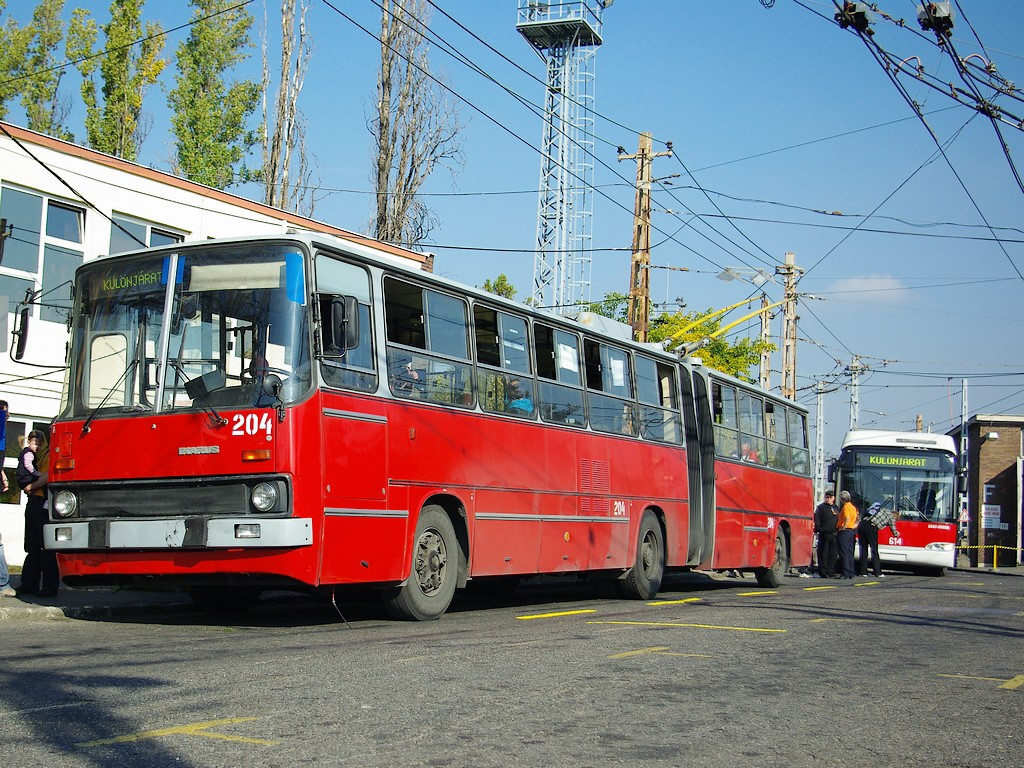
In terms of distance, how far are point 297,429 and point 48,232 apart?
35.3ft

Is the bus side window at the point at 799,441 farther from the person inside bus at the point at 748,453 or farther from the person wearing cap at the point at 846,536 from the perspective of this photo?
the person wearing cap at the point at 846,536

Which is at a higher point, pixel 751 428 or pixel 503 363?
pixel 503 363

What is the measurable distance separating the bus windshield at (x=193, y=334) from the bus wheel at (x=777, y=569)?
13.3 m

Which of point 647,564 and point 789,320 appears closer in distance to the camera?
point 647,564

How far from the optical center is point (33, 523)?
12.5 metres

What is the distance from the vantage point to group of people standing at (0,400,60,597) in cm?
1232

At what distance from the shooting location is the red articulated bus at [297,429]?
9672 millimetres

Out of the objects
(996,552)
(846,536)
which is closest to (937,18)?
(846,536)

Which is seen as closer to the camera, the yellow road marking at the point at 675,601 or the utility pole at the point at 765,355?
the yellow road marking at the point at 675,601

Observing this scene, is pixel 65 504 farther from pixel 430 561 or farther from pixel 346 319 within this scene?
pixel 430 561

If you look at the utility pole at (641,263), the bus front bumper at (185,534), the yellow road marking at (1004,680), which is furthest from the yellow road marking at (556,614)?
the utility pole at (641,263)

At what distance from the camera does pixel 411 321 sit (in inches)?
441

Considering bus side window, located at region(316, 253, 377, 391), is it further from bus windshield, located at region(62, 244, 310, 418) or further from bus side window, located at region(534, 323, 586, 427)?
bus side window, located at region(534, 323, 586, 427)

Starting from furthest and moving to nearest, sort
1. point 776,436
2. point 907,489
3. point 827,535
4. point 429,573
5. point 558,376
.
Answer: point 907,489
point 827,535
point 776,436
point 558,376
point 429,573
